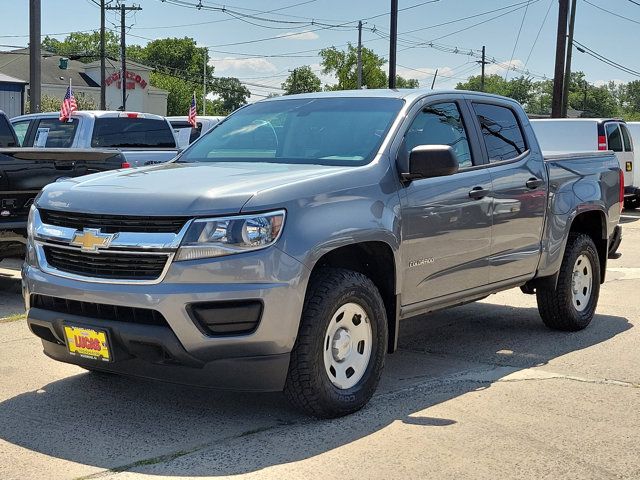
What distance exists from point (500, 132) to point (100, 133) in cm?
725

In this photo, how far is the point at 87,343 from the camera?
4738 mm

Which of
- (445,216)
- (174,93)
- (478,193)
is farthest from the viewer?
(174,93)

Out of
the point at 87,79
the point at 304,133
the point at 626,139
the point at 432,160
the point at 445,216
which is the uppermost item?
the point at 87,79

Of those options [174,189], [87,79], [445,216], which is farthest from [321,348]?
[87,79]

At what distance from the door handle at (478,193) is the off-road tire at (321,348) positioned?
1.27 metres

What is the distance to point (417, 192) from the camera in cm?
557

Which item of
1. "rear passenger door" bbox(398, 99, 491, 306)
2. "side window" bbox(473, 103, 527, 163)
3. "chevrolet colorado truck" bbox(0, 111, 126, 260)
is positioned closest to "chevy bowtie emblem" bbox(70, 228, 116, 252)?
"rear passenger door" bbox(398, 99, 491, 306)

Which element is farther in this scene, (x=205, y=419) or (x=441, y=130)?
(x=441, y=130)

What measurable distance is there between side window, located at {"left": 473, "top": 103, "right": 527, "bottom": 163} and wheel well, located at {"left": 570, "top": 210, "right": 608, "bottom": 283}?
1220mm

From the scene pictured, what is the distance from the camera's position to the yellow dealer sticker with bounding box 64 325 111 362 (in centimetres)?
466

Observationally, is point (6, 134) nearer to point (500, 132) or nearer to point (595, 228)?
point (500, 132)

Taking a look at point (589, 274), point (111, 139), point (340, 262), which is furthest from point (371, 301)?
point (111, 139)

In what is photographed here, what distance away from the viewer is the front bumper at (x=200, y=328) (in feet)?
14.7

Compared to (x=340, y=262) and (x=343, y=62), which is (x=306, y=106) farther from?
(x=343, y=62)
